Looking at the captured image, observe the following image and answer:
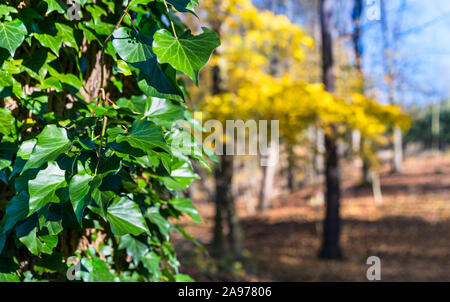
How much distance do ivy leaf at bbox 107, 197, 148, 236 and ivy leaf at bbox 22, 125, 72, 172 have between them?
216 mm

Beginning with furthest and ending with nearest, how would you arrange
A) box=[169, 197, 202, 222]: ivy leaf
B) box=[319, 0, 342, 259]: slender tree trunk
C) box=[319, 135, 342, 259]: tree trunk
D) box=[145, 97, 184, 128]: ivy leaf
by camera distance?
1. box=[319, 135, 342, 259]: tree trunk
2. box=[319, 0, 342, 259]: slender tree trunk
3. box=[169, 197, 202, 222]: ivy leaf
4. box=[145, 97, 184, 128]: ivy leaf

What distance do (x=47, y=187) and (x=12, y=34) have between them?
0.49 metres

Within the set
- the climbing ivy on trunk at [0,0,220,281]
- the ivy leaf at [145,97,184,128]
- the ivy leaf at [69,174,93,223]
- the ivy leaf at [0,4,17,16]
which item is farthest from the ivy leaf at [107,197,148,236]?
the ivy leaf at [0,4,17,16]

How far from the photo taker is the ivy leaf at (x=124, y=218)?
93 centimetres

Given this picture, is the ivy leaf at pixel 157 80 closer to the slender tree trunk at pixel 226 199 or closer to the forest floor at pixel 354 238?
the forest floor at pixel 354 238

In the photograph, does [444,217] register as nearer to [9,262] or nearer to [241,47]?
[241,47]

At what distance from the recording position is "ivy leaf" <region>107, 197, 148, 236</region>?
929mm

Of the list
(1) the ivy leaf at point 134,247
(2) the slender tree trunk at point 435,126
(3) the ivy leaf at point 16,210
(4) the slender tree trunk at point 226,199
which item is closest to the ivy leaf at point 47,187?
(3) the ivy leaf at point 16,210

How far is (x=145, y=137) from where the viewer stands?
32.9 inches

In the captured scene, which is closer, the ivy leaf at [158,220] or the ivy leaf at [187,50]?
the ivy leaf at [187,50]

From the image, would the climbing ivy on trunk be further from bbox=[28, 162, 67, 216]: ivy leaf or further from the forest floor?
the forest floor

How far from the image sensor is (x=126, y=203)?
3.23 feet

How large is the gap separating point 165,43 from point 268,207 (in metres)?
16.1

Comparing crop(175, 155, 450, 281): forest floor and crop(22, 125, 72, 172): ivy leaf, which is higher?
crop(22, 125, 72, 172): ivy leaf
